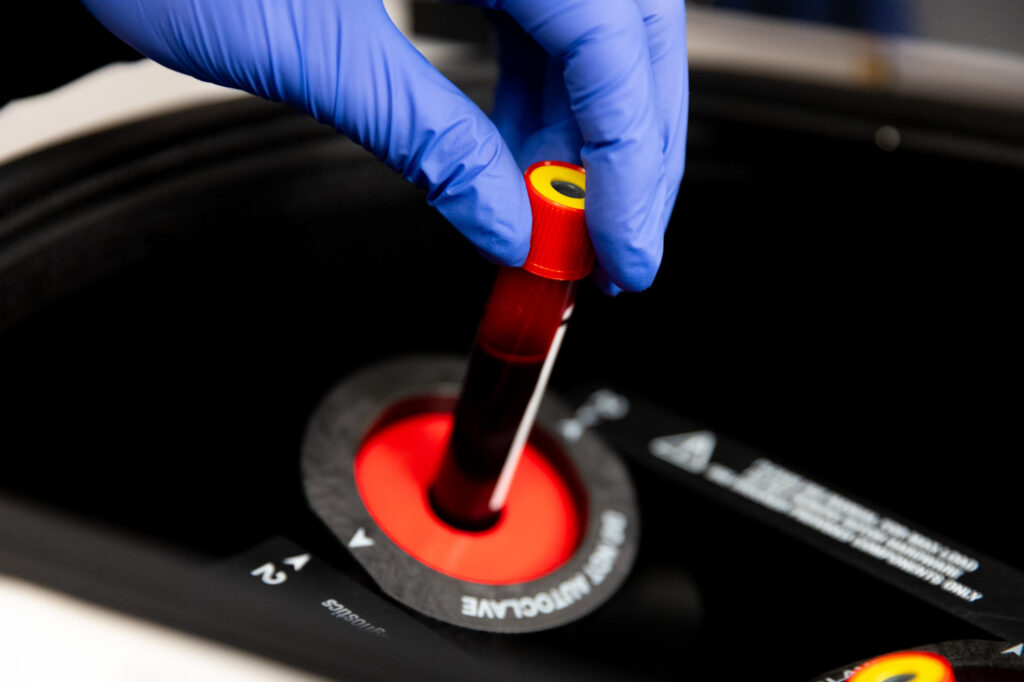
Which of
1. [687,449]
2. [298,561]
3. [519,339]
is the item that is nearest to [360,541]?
[298,561]

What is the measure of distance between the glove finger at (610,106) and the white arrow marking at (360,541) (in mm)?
226

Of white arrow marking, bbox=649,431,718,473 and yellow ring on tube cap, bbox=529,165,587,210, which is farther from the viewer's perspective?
white arrow marking, bbox=649,431,718,473

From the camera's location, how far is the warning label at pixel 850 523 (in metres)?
0.56

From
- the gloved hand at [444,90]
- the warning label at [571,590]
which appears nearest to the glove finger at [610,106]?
the gloved hand at [444,90]

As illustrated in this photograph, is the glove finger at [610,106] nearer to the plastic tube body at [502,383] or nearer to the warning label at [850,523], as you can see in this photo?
the plastic tube body at [502,383]

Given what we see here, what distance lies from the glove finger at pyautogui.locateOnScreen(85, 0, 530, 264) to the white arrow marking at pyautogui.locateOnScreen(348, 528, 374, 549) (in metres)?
0.20

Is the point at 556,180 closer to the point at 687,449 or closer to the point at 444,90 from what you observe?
the point at 444,90

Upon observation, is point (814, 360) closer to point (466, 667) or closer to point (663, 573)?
point (663, 573)

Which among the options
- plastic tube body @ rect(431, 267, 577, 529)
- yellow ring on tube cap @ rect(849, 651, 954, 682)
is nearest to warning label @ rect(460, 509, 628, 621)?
plastic tube body @ rect(431, 267, 577, 529)

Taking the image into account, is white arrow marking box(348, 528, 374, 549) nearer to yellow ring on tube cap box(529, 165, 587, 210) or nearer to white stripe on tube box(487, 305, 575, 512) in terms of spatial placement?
white stripe on tube box(487, 305, 575, 512)

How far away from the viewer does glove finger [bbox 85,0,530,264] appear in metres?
0.45

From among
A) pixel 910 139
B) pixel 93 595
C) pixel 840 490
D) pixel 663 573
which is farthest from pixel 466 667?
pixel 910 139

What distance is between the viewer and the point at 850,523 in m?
0.60

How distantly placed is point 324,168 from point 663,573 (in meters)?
0.42
